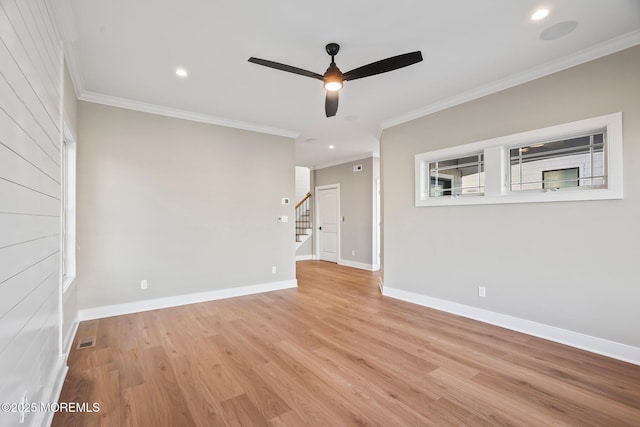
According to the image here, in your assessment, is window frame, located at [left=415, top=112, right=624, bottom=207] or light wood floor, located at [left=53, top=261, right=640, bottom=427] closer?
light wood floor, located at [left=53, top=261, right=640, bottom=427]

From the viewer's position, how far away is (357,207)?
7.49m

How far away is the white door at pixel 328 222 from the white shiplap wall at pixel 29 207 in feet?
21.0

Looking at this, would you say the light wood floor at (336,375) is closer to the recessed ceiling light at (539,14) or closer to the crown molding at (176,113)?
the crown molding at (176,113)

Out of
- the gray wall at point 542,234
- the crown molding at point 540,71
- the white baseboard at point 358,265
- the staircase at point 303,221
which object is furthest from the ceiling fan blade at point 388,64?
the staircase at point 303,221

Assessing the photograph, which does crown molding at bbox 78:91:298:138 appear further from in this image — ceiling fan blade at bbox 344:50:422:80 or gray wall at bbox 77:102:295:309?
ceiling fan blade at bbox 344:50:422:80

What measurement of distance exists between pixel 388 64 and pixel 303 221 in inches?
287

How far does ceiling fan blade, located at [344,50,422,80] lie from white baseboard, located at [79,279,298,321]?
362 centimetres

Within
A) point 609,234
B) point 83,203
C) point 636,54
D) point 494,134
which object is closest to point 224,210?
point 83,203

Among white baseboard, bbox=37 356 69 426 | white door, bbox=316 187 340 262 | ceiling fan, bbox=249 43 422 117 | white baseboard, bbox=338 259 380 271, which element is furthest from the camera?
white door, bbox=316 187 340 262

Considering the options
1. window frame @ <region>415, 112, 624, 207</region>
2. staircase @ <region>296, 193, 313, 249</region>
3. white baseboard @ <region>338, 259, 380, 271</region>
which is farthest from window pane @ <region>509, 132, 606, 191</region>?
staircase @ <region>296, 193, 313, 249</region>

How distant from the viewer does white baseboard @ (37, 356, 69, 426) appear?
171 cm

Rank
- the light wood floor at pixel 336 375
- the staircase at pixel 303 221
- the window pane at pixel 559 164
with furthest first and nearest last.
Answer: the staircase at pixel 303 221, the window pane at pixel 559 164, the light wood floor at pixel 336 375

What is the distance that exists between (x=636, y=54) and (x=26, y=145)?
14.9ft

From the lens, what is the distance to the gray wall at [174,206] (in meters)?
3.74
